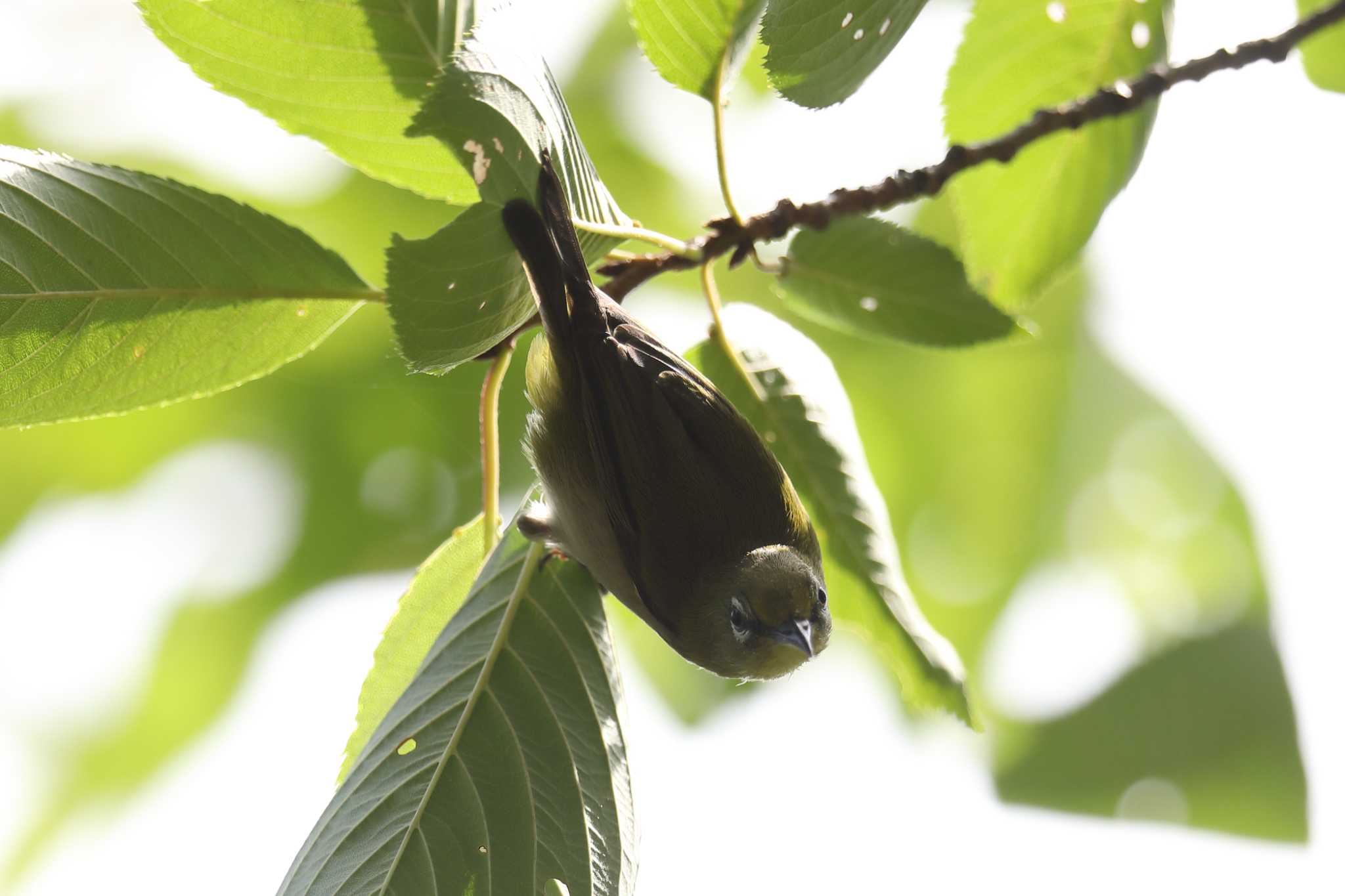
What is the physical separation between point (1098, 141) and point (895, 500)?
7.08 feet

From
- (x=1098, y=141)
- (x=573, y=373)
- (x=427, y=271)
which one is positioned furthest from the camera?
(x=1098, y=141)

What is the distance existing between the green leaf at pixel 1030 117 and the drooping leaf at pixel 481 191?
2.75ft

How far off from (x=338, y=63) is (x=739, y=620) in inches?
44.7

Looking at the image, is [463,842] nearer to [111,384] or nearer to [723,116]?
[111,384]

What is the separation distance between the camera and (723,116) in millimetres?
1526

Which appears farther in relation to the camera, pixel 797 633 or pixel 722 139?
pixel 797 633

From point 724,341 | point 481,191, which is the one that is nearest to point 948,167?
point 724,341

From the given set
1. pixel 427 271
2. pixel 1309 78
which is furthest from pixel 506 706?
pixel 1309 78

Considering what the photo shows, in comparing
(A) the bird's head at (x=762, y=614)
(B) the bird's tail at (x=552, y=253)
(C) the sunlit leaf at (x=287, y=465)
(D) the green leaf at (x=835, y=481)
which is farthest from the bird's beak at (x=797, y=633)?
(C) the sunlit leaf at (x=287, y=465)

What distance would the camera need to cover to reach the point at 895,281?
1.62 meters

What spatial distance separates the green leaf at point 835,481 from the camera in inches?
65.5

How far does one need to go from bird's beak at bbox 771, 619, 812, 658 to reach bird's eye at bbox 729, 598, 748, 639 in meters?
0.06

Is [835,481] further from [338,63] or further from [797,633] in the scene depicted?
[338,63]

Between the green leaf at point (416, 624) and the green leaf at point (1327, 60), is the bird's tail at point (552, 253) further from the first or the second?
the green leaf at point (1327, 60)
